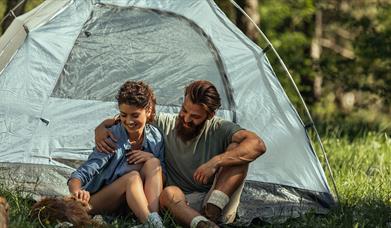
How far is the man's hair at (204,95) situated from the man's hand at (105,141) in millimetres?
538

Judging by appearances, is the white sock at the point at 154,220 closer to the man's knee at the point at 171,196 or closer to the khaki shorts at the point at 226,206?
the man's knee at the point at 171,196

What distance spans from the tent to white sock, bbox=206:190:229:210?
2.27ft

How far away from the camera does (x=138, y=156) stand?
570 cm

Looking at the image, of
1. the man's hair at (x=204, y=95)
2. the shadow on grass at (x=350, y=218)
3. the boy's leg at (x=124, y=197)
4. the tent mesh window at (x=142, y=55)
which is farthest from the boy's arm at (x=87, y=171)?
the tent mesh window at (x=142, y=55)

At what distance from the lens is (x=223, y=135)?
5.79 m

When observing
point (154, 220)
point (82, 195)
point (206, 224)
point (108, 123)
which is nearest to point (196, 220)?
point (206, 224)

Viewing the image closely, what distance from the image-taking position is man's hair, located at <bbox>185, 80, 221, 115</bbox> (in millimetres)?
5555

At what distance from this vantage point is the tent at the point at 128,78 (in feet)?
21.6

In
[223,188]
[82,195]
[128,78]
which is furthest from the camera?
[128,78]

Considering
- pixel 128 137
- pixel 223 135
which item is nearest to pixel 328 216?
pixel 223 135

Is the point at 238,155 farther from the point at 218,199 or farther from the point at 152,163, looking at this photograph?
the point at 152,163

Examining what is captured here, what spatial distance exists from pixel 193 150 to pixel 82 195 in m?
0.79

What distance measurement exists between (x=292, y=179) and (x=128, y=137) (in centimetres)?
134

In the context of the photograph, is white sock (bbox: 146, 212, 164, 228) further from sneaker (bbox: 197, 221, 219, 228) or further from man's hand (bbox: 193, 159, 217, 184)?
man's hand (bbox: 193, 159, 217, 184)
